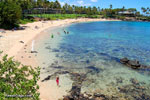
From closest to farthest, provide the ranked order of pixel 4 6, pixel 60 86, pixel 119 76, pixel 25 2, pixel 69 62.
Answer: pixel 60 86 → pixel 119 76 → pixel 69 62 → pixel 4 6 → pixel 25 2

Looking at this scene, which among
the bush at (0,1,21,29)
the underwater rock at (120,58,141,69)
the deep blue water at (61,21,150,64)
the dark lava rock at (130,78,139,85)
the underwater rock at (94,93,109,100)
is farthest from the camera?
the bush at (0,1,21,29)

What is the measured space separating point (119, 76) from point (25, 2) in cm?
6414

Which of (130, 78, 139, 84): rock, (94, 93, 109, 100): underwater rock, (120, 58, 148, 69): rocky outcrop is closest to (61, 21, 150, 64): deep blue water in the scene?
(120, 58, 148, 69): rocky outcrop

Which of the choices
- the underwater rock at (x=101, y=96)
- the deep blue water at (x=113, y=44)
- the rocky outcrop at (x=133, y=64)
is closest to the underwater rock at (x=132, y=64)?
the rocky outcrop at (x=133, y=64)

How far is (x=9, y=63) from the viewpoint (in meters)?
12.3

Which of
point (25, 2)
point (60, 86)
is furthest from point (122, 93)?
point (25, 2)

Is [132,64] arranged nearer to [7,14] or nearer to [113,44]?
[113,44]

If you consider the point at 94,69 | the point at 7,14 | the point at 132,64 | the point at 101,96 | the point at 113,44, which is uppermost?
the point at 7,14

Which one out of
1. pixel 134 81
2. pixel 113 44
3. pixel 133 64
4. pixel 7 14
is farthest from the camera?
pixel 7 14

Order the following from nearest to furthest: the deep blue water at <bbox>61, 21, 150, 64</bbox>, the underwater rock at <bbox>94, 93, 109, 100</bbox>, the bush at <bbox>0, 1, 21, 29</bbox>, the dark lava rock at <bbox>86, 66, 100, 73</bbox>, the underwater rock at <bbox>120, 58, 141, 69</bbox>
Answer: the underwater rock at <bbox>94, 93, 109, 100</bbox>
the dark lava rock at <bbox>86, 66, 100, 73</bbox>
the underwater rock at <bbox>120, 58, 141, 69</bbox>
the deep blue water at <bbox>61, 21, 150, 64</bbox>
the bush at <bbox>0, 1, 21, 29</bbox>

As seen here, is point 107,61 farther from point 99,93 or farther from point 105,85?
point 99,93

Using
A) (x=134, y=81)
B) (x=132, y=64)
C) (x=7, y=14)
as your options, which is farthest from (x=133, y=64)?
(x=7, y=14)

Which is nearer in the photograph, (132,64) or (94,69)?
(94,69)

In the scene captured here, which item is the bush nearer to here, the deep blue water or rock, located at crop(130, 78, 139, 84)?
the deep blue water
